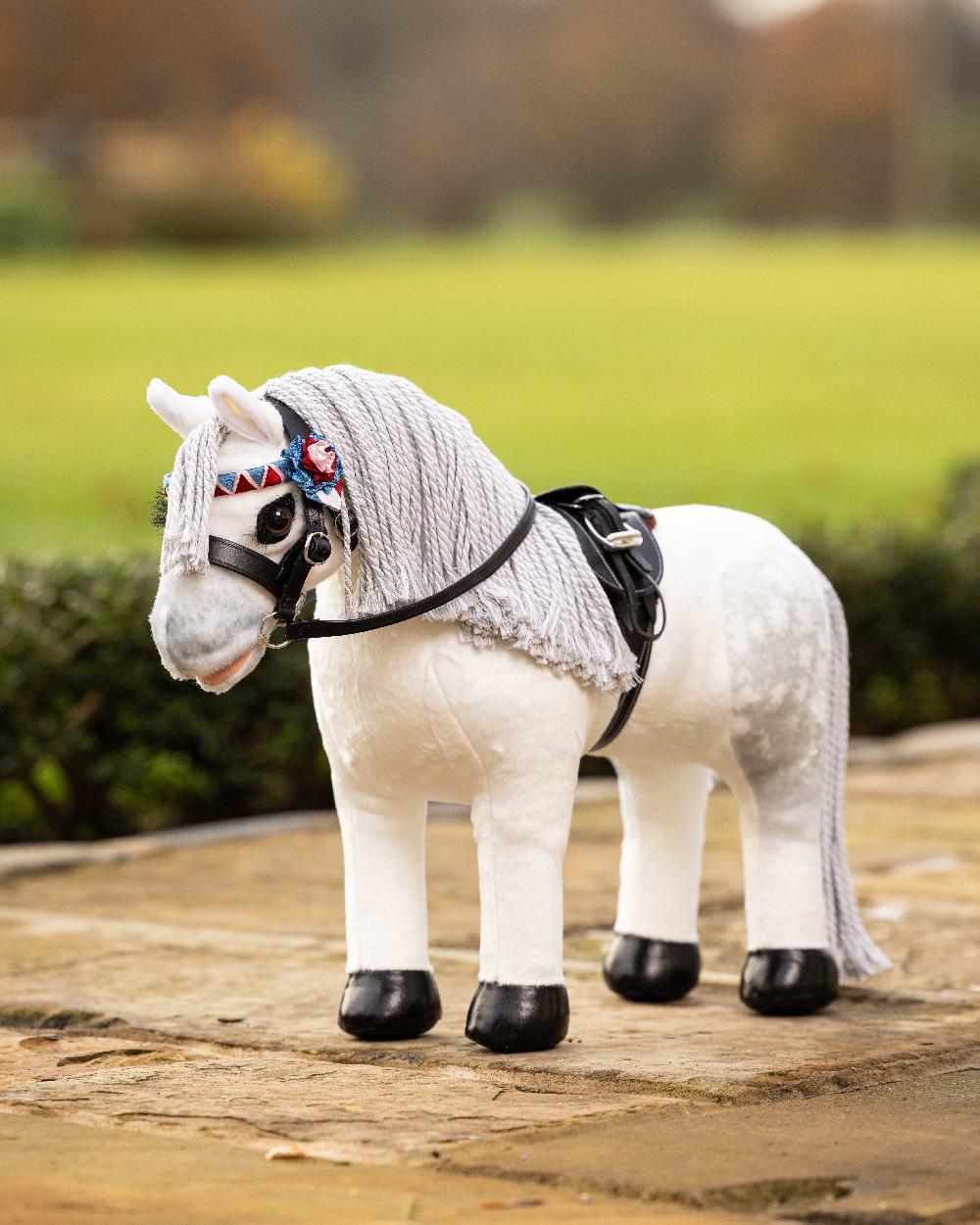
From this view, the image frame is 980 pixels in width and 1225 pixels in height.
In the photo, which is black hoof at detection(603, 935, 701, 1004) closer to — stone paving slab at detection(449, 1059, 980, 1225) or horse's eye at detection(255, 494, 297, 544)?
stone paving slab at detection(449, 1059, 980, 1225)

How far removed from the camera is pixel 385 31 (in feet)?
176

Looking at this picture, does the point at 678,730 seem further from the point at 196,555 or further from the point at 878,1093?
the point at 196,555

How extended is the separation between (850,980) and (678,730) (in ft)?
2.80

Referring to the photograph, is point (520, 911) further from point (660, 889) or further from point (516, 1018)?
point (660, 889)

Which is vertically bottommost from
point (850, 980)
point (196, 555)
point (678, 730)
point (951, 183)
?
point (850, 980)

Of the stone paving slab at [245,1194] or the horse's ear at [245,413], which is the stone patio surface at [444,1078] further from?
the horse's ear at [245,413]

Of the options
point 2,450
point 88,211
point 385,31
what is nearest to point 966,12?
point 385,31

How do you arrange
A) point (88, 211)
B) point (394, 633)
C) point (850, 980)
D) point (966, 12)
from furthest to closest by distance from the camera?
point (966, 12) → point (88, 211) → point (850, 980) → point (394, 633)

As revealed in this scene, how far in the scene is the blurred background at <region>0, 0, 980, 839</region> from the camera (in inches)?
290

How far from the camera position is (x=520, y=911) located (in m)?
4.11

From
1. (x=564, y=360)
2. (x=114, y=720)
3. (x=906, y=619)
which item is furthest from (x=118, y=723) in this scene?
(x=564, y=360)

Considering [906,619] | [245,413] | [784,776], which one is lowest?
[906,619]

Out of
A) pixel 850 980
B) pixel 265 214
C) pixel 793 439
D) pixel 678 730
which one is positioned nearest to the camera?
pixel 678 730

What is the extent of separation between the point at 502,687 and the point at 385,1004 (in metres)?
0.76
